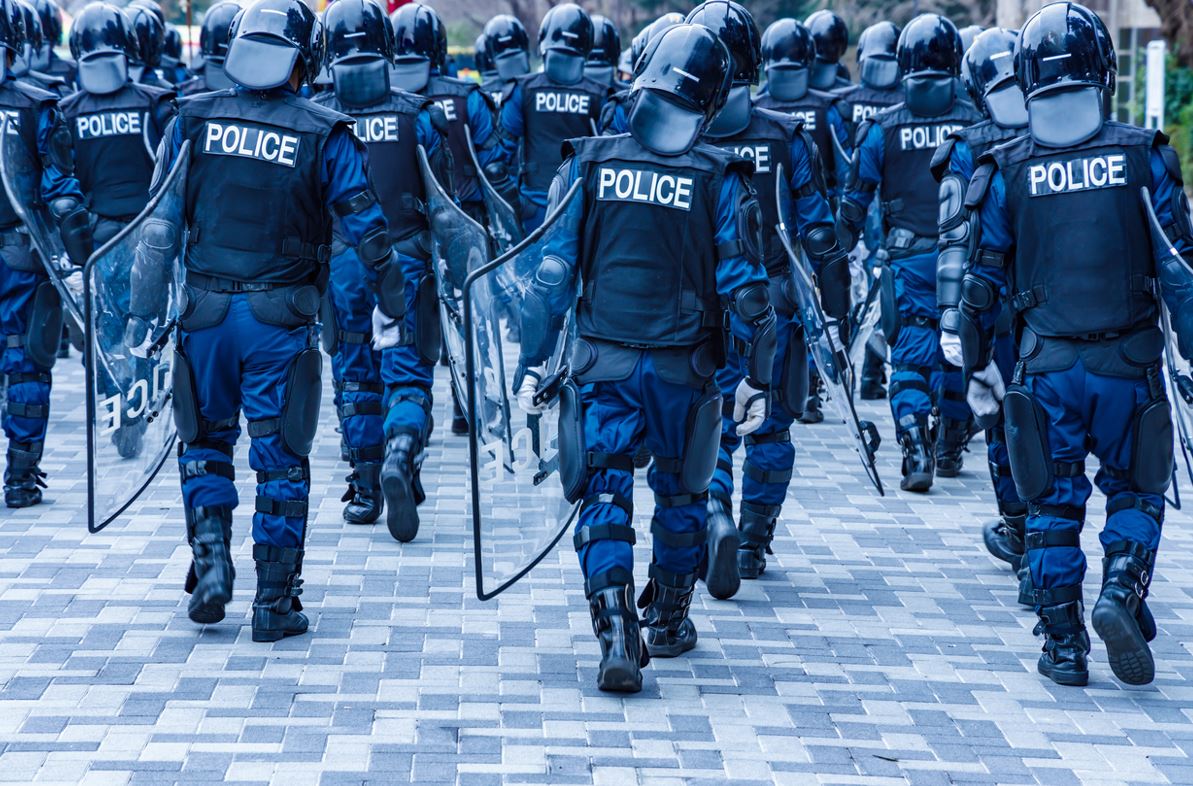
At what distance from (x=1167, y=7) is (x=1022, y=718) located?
21.7 metres

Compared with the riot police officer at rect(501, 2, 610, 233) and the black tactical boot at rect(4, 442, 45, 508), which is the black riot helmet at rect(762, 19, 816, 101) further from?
the black tactical boot at rect(4, 442, 45, 508)

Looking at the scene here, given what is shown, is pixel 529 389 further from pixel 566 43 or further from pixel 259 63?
pixel 566 43

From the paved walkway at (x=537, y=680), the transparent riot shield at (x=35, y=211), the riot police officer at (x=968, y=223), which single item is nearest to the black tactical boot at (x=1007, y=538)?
the riot police officer at (x=968, y=223)

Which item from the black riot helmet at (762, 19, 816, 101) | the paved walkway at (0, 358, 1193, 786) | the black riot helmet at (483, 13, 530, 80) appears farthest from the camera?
the black riot helmet at (483, 13, 530, 80)

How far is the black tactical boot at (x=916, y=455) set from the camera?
802 centimetres

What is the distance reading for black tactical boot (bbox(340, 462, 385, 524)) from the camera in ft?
23.7

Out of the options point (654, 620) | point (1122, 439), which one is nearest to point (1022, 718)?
point (1122, 439)

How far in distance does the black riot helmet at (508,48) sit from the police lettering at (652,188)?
20.3 feet

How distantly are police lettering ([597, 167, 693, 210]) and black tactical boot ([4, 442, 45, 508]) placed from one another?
12.3 ft

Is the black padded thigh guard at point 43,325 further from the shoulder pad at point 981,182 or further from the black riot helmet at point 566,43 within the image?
the shoulder pad at point 981,182

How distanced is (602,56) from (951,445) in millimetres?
4323

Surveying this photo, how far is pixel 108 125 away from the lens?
7.98 m

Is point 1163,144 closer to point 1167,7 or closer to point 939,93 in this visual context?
point 939,93

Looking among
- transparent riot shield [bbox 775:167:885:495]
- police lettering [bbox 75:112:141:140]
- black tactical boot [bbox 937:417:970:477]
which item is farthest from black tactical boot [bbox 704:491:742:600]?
police lettering [bbox 75:112:141:140]
